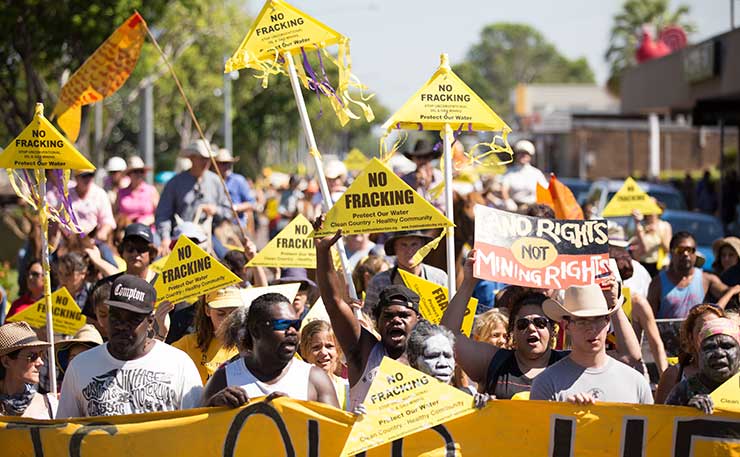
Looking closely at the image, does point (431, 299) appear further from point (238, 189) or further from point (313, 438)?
point (238, 189)

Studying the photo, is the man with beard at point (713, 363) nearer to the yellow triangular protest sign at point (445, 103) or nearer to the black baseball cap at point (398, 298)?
the black baseball cap at point (398, 298)

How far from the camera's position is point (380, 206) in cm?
675

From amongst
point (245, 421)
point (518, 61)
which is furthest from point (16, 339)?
point (518, 61)

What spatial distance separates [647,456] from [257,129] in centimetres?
6177

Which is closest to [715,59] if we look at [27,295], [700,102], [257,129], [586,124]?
[700,102]

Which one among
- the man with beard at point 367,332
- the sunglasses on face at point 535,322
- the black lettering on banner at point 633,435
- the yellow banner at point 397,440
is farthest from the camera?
the sunglasses on face at point 535,322

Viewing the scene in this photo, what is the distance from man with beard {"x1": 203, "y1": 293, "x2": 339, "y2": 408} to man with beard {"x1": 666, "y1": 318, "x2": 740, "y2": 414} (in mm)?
1596

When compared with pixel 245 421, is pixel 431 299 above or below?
above

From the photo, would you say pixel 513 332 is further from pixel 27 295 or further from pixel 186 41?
pixel 186 41

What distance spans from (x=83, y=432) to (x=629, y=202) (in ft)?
25.3

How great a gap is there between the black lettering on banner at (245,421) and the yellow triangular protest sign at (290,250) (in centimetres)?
353

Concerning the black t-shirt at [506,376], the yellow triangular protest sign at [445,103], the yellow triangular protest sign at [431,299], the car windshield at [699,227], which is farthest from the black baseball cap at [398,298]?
the car windshield at [699,227]

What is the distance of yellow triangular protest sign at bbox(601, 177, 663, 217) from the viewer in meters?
12.2

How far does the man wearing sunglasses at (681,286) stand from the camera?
371 inches
